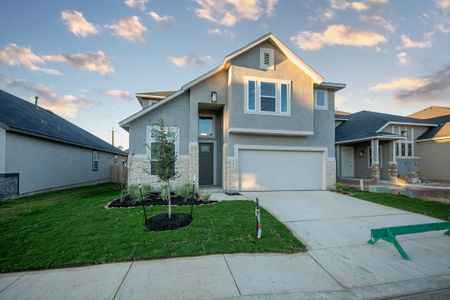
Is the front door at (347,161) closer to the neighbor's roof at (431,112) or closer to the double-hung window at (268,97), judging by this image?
the double-hung window at (268,97)

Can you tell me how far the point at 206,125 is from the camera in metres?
12.7

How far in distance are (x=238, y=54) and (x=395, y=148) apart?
16001mm

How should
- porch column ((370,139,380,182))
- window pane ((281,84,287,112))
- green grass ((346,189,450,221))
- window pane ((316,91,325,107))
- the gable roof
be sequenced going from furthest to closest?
1. porch column ((370,139,380,182))
2. window pane ((316,91,325,107))
3. window pane ((281,84,287,112))
4. the gable roof
5. green grass ((346,189,450,221))

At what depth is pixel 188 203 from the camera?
8.12 meters

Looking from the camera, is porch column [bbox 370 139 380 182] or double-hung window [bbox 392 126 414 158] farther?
double-hung window [bbox 392 126 414 158]

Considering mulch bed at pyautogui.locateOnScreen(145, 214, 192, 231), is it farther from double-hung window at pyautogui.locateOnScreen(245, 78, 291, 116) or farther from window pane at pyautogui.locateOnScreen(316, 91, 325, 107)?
window pane at pyautogui.locateOnScreen(316, 91, 325, 107)

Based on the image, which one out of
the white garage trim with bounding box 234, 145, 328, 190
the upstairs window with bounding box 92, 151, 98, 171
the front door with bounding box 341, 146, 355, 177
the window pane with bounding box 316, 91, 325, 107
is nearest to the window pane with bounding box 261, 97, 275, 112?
the white garage trim with bounding box 234, 145, 328, 190

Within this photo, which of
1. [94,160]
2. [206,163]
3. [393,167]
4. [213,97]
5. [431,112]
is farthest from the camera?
[431,112]

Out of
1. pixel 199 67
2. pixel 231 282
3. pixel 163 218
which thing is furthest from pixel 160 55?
pixel 231 282

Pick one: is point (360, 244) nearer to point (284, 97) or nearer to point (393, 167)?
point (284, 97)

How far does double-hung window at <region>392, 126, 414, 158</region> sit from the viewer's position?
Answer: 1797cm

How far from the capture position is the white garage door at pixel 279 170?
1112 cm

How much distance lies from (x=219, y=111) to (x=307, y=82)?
17.2 ft

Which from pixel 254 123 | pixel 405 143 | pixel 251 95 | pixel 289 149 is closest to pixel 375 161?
pixel 405 143
